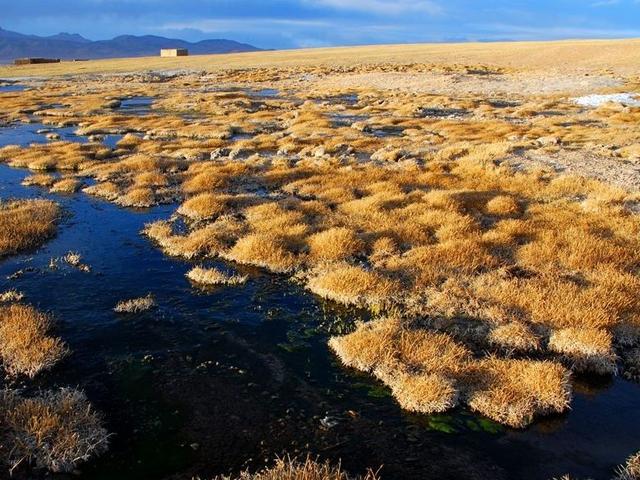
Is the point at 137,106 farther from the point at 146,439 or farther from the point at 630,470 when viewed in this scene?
the point at 630,470

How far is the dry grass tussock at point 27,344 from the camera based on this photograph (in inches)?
418

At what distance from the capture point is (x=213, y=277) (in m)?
15.0

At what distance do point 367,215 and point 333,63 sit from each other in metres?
140

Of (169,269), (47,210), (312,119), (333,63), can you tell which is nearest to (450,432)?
(169,269)

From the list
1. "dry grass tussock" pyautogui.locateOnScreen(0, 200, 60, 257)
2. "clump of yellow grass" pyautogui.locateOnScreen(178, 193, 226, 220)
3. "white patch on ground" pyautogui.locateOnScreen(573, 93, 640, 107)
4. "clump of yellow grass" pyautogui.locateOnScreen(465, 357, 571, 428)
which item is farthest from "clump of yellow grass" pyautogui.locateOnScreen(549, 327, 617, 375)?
"white patch on ground" pyautogui.locateOnScreen(573, 93, 640, 107)

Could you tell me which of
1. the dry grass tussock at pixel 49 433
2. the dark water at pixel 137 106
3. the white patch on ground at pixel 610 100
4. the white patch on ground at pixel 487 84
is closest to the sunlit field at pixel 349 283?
the dry grass tussock at pixel 49 433

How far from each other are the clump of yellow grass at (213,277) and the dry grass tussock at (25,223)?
6429mm

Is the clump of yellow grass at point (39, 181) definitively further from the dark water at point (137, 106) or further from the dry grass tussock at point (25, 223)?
the dark water at point (137, 106)

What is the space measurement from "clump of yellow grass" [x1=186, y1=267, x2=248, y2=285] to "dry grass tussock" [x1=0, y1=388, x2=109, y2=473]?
6.07 m

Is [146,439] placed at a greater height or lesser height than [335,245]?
lesser

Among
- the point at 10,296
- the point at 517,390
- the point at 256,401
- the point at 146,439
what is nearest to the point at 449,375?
the point at 517,390

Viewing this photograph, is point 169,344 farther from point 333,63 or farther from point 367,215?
point 333,63

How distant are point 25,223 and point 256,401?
13.5 meters

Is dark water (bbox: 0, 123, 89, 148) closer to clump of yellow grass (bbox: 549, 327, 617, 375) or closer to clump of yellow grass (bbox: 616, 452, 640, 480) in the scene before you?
clump of yellow grass (bbox: 549, 327, 617, 375)
